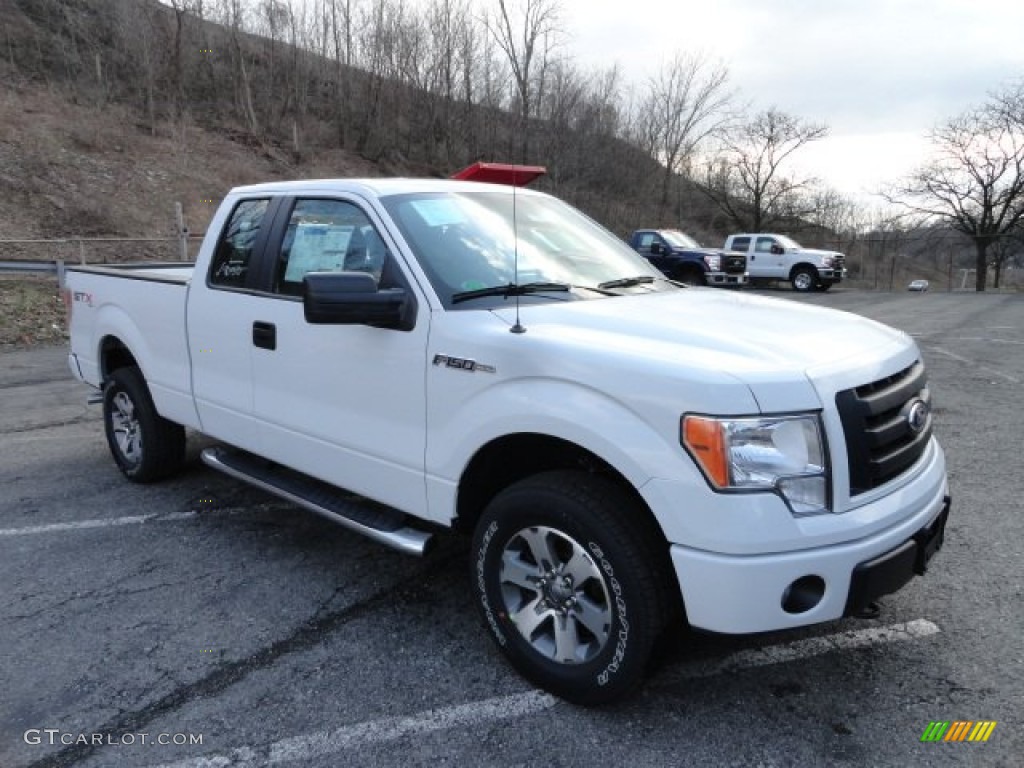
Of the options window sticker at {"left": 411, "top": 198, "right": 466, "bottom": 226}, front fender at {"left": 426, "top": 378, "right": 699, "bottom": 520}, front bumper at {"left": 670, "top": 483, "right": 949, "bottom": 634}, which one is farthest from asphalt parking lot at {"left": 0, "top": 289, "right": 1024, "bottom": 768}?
window sticker at {"left": 411, "top": 198, "right": 466, "bottom": 226}

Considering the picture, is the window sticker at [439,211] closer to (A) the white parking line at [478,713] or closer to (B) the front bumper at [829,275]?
(A) the white parking line at [478,713]

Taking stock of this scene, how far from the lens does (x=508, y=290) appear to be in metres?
3.08

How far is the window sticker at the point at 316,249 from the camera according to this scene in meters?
3.49

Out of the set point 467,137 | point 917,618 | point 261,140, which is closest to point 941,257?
point 467,137

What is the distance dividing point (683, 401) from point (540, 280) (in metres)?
1.17

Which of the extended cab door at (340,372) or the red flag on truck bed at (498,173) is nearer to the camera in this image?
the extended cab door at (340,372)

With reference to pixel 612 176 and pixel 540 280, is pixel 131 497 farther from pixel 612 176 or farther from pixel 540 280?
pixel 612 176

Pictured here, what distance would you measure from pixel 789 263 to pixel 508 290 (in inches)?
960

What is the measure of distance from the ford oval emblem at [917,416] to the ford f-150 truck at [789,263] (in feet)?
77.7

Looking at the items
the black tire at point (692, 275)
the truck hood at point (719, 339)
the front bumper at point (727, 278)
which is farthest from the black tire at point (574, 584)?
the black tire at point (692, 275)

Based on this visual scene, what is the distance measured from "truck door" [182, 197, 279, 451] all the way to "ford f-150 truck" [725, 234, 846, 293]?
934 inches

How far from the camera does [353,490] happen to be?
3396mm

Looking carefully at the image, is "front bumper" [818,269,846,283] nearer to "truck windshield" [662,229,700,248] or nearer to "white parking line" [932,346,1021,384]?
"truck windshield" [662,229,700,248]

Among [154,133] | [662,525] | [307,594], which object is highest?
[154,133]
